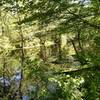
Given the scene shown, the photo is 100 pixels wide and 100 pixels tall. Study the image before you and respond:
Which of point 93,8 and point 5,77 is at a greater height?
point 93,8

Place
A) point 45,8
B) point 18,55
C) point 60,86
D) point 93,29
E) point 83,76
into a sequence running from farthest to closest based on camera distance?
point 18,55 → point 93,29 → point 45,8 → point 83,76 → point 60,86

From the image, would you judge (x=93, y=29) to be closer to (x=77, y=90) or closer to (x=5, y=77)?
(x=77, y=90)

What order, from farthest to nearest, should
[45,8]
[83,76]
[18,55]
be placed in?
[18,55] → [45,8] → [83,76]

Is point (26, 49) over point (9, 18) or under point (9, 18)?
under

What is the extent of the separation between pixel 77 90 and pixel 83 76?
1.57 feet

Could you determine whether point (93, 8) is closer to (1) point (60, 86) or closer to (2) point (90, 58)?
(2) point (90, 58)

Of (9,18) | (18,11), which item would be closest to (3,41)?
(9,18)

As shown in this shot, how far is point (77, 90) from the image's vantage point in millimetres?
5031

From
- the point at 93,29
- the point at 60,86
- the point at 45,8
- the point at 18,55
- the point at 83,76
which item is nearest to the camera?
the point at 60,86

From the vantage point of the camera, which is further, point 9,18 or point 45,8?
point 9,18

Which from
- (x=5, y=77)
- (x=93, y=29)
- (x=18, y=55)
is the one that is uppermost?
(x=93, y=29)

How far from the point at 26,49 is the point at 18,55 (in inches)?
39.2

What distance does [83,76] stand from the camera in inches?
214

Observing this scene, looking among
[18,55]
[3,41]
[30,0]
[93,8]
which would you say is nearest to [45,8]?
[30,0]
